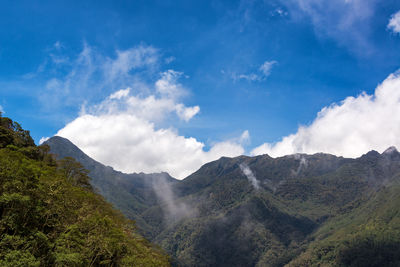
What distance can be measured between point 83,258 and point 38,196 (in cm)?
1088

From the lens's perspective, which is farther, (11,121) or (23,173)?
(11,121)

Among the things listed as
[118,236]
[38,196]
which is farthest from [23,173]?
[118,236]

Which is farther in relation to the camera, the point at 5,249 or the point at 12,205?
the point at 12,205

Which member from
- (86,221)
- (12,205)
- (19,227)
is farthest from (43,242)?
(86,221)

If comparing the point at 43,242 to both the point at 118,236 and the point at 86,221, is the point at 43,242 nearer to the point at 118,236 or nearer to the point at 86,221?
the point at 86,221

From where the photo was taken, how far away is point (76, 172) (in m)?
98.2

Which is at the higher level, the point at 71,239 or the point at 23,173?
the point at 23,173

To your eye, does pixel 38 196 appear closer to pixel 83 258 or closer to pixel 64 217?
pixel 64 217

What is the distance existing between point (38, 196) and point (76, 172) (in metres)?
65.8

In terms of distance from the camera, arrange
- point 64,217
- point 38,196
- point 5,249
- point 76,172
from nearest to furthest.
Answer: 1. point 5,249
2. point 38,196
3. point 64,217
4. point 76,172

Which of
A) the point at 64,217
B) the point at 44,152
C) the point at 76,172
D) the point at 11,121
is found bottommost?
the point at 64,217

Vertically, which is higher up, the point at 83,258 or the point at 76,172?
the point at 76,172

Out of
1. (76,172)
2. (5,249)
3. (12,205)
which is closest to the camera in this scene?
(5,249)

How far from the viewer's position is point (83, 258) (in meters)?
38.6
